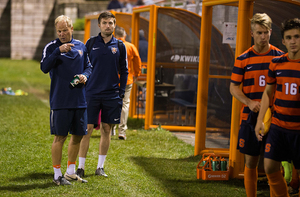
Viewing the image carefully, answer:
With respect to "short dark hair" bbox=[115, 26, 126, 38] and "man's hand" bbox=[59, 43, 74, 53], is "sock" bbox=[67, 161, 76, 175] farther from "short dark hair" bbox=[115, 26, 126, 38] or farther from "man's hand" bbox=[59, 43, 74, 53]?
"short dark hair" bbox=[115, 26, 126, 38]

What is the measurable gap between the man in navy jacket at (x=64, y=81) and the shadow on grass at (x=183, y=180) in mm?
1429

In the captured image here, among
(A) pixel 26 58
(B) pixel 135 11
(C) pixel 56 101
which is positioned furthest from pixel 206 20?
(A) pixel 26 58

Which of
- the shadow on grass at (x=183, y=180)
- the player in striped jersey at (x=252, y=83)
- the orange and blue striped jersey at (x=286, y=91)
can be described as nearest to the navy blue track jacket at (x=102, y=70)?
the shadow on grass at (x=183, y=180)

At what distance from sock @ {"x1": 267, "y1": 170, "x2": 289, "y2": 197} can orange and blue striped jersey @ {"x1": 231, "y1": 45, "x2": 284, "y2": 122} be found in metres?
0.66

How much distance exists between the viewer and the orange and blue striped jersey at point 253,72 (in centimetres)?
447

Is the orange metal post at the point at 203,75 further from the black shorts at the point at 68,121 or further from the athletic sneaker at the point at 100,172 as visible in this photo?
the black shorts at the point at 68,121

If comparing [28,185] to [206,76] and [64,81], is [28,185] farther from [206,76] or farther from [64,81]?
[206,76]

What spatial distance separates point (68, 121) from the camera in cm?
511

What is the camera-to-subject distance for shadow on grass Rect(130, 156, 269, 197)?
5418mm

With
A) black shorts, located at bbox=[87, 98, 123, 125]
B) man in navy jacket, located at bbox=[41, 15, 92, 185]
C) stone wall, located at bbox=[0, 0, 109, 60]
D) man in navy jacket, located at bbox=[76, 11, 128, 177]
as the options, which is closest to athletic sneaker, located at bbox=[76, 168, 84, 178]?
man in navy jacket, located at bbox=[76, 11, 128, 177]

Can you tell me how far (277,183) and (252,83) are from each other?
1034 mm

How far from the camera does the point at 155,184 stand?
5.70m

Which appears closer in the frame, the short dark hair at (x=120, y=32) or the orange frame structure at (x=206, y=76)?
the orange frame structure at (x=206, y=76)

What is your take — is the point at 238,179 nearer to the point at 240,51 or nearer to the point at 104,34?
the point at 240,51
